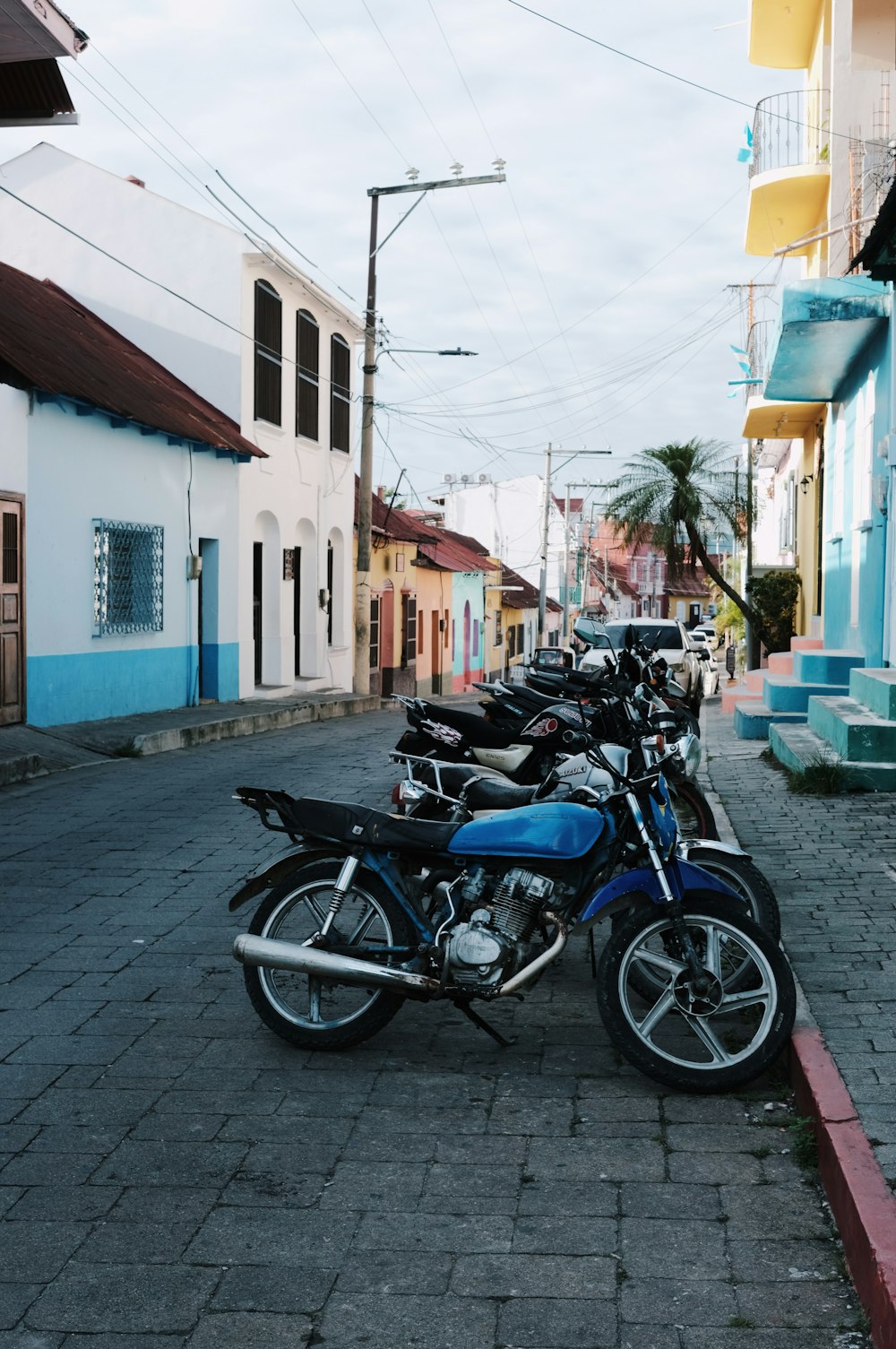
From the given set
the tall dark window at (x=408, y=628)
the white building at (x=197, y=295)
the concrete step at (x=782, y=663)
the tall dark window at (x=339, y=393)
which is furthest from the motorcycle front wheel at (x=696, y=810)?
the tall dark window at (x=408, y=628)

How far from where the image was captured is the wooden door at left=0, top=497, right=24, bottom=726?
1385 centimetres

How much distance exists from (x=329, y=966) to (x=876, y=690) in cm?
713

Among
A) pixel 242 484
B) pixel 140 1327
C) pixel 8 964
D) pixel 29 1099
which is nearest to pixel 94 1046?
pixel 29 1099

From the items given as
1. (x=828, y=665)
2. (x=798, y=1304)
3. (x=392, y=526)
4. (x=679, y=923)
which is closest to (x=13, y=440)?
(x=828, y=665)

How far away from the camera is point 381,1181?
12.6 feet

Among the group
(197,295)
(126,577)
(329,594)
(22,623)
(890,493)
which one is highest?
(197,295)

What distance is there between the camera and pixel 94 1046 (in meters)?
4.89

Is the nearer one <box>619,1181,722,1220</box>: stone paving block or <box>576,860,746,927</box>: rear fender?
<box>619,1181,722,1220</box>: stone paving block

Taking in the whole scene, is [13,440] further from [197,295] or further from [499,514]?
[499,514]

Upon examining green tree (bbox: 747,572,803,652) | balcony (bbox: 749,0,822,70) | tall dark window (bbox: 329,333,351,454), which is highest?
balcony (bbox: 749,0,822,70)

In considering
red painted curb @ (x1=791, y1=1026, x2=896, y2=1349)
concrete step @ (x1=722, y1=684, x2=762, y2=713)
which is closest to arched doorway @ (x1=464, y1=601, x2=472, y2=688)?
concrete step @ (x1=722, y1=684, x2=762, y2=713)

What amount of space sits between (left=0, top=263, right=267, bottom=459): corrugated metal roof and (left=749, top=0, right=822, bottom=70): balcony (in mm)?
9430

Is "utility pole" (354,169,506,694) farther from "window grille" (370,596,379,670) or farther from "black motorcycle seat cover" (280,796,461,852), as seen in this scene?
"black motorcycle seat cover" (280,796,461,852)

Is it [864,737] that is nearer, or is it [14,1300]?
[14,1300]
